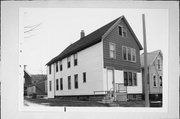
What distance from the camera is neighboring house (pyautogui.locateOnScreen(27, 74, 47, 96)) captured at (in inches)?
134

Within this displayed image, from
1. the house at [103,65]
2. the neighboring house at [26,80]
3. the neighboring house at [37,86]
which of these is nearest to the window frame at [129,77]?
the house at [103,65]

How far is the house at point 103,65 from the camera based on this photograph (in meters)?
3.41

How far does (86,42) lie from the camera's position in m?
3.42

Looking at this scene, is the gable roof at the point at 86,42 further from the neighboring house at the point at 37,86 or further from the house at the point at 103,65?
the neighboring house at the point at 37,86

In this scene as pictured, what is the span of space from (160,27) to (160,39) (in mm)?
176

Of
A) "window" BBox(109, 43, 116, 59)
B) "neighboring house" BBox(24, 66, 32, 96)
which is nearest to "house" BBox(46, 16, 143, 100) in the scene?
"window" BBox(109, 43, 116, 59)

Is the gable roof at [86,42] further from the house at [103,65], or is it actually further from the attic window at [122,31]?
the attic window at [122,31]

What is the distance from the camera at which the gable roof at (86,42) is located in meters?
3.42

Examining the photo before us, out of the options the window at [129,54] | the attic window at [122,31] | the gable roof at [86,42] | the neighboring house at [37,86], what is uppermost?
the attic window at [122,31]

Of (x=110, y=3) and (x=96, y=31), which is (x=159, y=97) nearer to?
(x=96, y=31)

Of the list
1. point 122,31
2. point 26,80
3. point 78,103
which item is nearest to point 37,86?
point 26,80

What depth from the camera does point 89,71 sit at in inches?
136

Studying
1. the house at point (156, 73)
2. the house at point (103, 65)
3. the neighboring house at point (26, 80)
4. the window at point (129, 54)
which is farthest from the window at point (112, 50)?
the neighboring house at point (26, 80)

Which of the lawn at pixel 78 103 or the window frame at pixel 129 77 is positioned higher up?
the window frame at pixel 129 77
